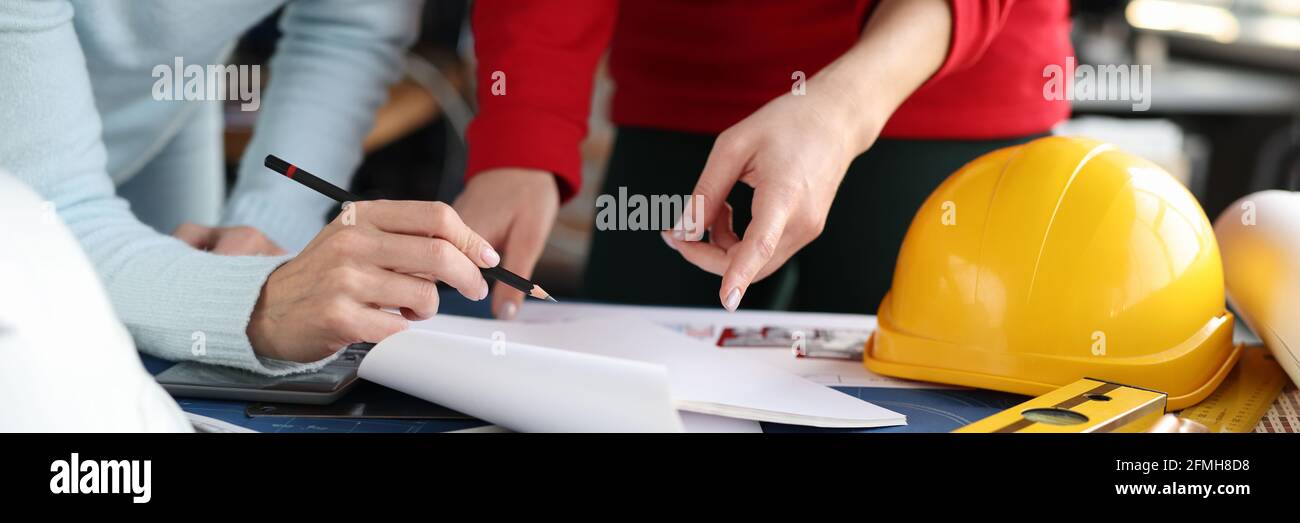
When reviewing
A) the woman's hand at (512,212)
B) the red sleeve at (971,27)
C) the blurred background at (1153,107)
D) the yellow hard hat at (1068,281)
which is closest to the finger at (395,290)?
the woman's hand at (512,212)

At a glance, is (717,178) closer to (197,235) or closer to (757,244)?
(757,244)

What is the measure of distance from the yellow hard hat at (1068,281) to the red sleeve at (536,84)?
1.21 feet

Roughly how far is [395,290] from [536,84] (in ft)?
1.10

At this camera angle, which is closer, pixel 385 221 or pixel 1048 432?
pixel 1048 432

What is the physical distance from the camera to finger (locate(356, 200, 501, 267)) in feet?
2.15

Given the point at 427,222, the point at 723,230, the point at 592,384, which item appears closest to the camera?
the point at 592,384

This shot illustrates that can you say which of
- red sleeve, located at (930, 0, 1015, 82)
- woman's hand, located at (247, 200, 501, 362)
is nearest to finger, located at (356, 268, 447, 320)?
woman's hand, located at (247, 200, 501, 362)

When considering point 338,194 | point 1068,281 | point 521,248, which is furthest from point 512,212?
point 1068,281

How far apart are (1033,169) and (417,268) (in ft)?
1.44

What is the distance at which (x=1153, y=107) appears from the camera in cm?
272
